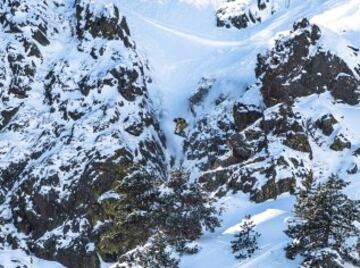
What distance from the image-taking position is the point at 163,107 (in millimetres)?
102062

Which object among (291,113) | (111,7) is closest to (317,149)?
(291,113)

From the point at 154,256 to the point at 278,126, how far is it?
35.2 metres

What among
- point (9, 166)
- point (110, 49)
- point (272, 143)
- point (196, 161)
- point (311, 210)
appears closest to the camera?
point (311, 210)

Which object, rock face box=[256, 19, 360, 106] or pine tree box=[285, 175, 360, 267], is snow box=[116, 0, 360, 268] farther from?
pine tree box=[285, 175, 360, 267]

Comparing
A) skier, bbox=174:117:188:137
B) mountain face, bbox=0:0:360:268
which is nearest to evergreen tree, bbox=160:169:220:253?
mountain face, bbox=0:0:360:268

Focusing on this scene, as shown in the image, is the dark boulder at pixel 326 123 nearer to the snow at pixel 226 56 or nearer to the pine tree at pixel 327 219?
the snow at pixel 226 56

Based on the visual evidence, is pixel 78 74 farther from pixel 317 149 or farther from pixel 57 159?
→ pixel 317 149

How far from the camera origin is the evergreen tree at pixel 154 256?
42.1m

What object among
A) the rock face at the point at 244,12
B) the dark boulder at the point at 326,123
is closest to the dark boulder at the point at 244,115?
the dark boulder at the point at 326,123

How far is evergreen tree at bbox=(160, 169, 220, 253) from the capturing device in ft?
152

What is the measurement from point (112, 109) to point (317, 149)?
30.8m

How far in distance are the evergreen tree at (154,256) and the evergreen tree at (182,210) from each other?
250 cm

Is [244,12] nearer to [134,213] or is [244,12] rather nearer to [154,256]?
[134,213]

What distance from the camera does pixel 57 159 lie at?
300 ft
